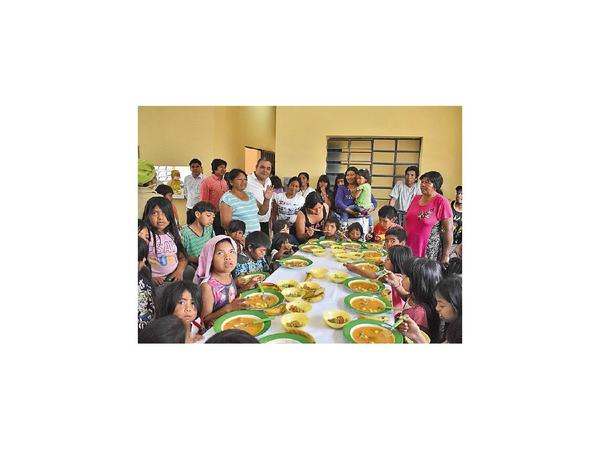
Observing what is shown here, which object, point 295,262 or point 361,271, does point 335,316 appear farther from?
point 295,262

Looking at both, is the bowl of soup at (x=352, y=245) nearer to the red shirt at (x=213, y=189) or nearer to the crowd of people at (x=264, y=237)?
the crowd of people at (x=264, y=237)

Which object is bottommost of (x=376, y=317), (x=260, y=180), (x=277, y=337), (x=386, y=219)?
(x=277, y=337)

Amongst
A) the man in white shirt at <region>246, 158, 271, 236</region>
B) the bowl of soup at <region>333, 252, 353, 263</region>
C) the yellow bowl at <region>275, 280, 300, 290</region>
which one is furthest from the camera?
the bowl of soup at <region>333, 252, 353, 263</region>

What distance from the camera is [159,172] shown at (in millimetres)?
2502

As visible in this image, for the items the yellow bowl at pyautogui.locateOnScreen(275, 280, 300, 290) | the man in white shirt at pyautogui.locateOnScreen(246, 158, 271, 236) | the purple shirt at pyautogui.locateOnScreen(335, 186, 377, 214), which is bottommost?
the yellow bowl at pyautogui.locateOnScreen(275, 280, 300, 290)

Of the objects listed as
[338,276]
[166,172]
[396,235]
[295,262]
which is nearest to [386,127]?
[396,235]

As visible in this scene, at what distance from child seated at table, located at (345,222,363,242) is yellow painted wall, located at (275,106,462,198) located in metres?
0.67

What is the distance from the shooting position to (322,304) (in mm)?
2322

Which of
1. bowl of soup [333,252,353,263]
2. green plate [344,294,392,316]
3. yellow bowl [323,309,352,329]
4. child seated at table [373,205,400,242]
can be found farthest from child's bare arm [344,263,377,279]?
yellow bowl [323,309,352,329]

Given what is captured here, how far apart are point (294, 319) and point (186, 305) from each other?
2.01 ft

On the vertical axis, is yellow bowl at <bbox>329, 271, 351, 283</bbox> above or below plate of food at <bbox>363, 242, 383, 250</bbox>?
below

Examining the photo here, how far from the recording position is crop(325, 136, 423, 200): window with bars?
2658 millimetres

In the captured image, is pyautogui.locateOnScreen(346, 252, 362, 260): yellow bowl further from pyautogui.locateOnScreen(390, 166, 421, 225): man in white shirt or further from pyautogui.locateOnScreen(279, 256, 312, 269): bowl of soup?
pyautogui.locateOnScreen(390, 166, 421, 225): man in white shirt

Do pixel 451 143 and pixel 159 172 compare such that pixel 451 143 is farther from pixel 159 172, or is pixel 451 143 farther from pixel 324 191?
pixel 159 172
